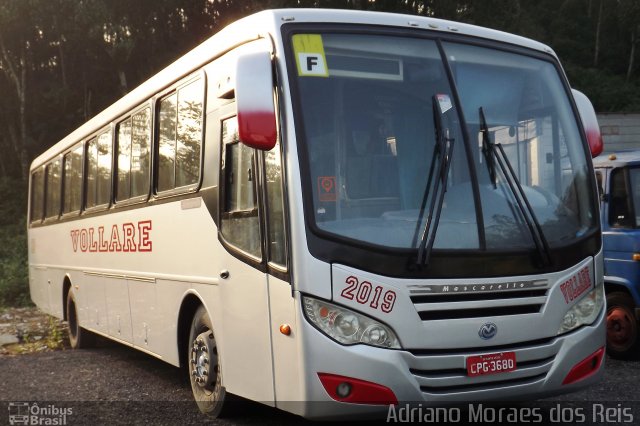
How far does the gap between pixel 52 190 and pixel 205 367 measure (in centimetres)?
831

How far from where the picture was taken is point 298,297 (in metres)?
5.12

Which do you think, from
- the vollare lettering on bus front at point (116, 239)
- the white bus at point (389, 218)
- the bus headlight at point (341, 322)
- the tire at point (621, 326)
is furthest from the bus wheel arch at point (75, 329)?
the bus headlight at point (341, 322)

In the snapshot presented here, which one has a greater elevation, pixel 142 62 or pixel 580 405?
pixel 142 62

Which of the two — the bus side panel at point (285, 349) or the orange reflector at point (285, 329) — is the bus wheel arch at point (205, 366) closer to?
the bus side panel at point (285, 349)

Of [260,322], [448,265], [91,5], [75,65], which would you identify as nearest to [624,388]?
[448,265]

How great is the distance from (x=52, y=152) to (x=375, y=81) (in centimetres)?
990

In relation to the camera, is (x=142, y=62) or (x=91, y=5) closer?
(x=91, y=5)

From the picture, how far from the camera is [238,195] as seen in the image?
6125 millimetres

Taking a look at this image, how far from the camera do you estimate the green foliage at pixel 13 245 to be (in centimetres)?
2055

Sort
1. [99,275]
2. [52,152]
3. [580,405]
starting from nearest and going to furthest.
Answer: [580,405] < [99,275] < [52,152]

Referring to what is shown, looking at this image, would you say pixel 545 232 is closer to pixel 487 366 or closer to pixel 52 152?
pixel 487 366

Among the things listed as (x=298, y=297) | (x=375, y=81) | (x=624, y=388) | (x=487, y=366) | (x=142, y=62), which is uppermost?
(x=142, y=62)

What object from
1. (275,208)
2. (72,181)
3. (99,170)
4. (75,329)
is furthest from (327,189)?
(75,329)

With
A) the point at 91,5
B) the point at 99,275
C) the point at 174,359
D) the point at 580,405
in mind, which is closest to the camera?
the point at 580,405
